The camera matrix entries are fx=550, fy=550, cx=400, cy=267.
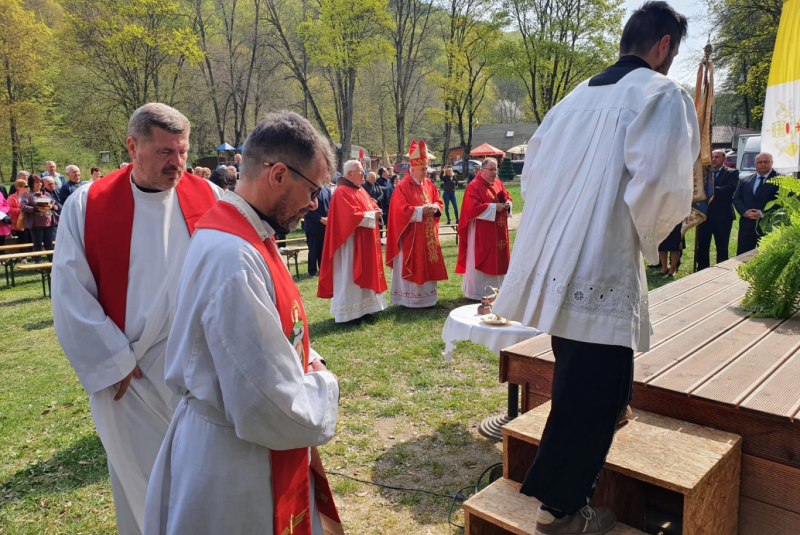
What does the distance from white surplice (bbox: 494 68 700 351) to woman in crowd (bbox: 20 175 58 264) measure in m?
12.2

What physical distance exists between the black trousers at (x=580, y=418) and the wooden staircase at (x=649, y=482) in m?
0.28

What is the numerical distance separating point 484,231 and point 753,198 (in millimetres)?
4353

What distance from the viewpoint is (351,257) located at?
24.7 ft

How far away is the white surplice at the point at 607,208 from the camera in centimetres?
187

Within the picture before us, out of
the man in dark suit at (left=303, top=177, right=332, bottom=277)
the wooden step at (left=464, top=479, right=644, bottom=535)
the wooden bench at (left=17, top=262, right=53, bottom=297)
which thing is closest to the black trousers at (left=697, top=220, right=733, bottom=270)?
the man in dark suit at (left=303, top=177, right=332, bottom=277)

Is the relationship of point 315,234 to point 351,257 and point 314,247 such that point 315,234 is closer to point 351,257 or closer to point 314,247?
point 314,247

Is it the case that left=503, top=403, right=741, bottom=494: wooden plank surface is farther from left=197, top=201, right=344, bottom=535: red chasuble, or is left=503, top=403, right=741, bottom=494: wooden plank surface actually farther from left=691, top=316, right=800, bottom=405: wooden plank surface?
left=197, top=201, right=344, bottom=535: red chasuble

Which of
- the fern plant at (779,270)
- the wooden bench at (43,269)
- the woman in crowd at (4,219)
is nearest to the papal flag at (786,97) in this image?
the fern plant at (779,270)

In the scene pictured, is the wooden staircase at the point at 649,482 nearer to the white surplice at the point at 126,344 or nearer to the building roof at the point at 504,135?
the white surplice at the point at 126,344

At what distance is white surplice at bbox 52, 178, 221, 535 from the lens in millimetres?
→ 2422

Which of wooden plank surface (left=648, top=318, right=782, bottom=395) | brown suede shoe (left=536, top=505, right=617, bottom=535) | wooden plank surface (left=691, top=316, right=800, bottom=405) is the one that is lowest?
brown suede shoe (left=536, top=505, right=617, bottom=535)

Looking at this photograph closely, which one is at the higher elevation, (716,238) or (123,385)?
(123,385)

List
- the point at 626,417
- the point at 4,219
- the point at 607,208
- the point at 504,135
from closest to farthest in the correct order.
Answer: the point at 607,208
the point at 626,417
the point at 4,219
the point at 504,135

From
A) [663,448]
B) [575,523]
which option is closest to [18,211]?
[575,523]
